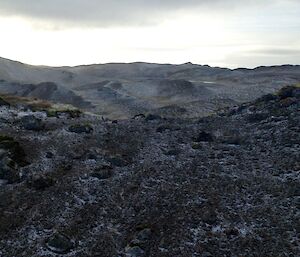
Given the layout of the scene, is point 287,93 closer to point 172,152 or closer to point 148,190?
point 172,152

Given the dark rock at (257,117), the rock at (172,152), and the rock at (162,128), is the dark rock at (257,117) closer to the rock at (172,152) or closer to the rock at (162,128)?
the rock at (162,128)

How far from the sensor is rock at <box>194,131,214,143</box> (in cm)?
4594

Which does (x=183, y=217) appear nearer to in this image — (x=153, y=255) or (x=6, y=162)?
(x=153, y=255)

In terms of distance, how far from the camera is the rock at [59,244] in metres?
25.6

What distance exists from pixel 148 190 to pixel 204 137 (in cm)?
1502

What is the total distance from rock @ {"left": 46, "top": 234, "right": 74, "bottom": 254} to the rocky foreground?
61 mm

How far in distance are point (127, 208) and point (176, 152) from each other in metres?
11.6

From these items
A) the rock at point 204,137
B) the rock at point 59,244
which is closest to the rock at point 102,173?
the rock at point 59,244

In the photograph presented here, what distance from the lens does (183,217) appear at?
28875 mm

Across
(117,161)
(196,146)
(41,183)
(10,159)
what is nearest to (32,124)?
(10,159)

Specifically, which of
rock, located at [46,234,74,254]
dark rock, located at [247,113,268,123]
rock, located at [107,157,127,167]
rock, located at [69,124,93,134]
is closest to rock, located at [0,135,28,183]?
rock, located at [107,157,127,167]

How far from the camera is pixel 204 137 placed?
46.3 meters

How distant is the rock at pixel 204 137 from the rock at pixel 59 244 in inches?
883

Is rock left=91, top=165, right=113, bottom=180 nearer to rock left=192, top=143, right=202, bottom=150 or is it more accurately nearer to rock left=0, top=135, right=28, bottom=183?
rock left=0, top=135, right=28, bottom=183
